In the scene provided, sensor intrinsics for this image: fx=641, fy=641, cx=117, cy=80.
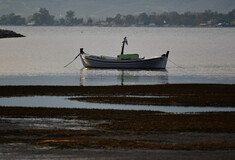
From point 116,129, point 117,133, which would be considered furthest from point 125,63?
point 117,133

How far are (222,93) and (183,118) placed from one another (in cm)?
1346

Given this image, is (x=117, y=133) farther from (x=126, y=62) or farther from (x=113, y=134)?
(x=126, y=62)

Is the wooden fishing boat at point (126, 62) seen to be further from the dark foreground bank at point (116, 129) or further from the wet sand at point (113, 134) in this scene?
the dark foreground bank at point (116, 129)

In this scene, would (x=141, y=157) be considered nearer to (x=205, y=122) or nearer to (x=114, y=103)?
(x=205, y=122)

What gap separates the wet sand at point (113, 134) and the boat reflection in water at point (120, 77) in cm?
2335

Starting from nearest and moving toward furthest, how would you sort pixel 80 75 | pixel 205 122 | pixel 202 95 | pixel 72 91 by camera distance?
pixel 205 122, pixel 202 95, pixel 72 91, pixel 80 75

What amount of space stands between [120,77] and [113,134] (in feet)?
123

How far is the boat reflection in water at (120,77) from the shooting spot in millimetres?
55031

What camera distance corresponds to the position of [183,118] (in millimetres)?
28281

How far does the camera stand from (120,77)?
61.3 m

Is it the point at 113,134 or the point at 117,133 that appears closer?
the point at 113,134

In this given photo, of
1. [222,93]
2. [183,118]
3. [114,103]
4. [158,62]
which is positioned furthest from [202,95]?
[158,62]

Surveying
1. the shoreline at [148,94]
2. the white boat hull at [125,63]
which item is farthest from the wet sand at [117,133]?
the white boat hull at [125,63]

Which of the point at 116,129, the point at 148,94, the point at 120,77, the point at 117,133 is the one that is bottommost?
the point at 120,77
